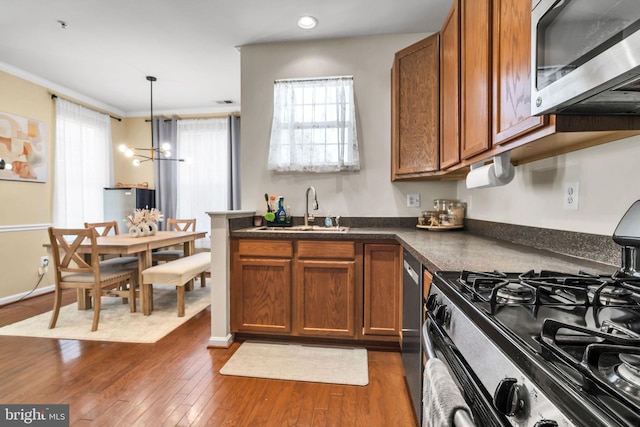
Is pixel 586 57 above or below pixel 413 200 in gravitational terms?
above

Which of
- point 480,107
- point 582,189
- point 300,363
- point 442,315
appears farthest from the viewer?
point 300,363

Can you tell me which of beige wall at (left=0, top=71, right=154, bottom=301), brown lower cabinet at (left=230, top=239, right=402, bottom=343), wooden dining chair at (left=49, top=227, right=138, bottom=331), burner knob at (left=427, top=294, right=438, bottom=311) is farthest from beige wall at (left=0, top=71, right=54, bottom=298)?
burner knob at (left=427, top=294, right=438, bottom=311)

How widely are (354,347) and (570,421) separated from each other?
221cm

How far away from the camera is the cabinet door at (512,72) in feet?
3.46

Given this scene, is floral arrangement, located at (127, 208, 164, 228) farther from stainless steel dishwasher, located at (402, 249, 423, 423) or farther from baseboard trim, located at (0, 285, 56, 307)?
stainless steel dishwasher, located at (402, 249, 423, 423)

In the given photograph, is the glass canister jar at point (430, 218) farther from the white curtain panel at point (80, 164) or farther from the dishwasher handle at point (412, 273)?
the white curtain panel at point (80, 164)

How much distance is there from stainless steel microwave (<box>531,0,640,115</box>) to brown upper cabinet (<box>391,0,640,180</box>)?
0.13m

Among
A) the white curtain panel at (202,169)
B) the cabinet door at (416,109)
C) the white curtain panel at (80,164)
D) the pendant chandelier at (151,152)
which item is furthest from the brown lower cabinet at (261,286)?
the white curtain panel at (80,164)

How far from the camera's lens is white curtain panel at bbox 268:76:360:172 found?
2865mm

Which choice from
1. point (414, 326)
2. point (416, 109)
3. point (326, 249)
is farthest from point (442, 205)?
point (414, 326)

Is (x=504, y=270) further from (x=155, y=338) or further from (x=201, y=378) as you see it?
(x=155, y=338)

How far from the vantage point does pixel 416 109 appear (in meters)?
2.41

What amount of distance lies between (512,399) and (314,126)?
268 cm

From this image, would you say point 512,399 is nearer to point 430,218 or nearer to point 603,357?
point 603,357
